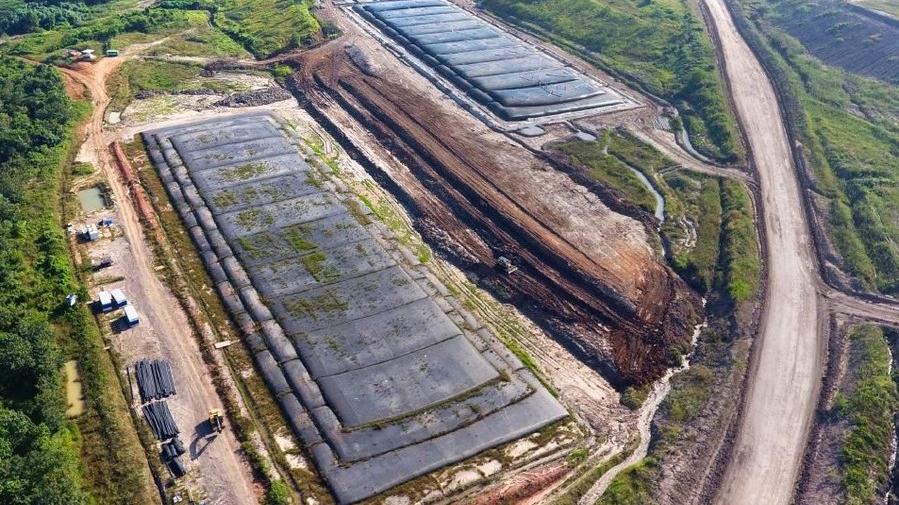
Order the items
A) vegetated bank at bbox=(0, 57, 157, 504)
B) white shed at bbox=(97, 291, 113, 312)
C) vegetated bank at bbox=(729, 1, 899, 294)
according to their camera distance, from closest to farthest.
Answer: vegetated bank at bbox=(0, 57, 157, 504) < white shed at bbox=(97, 291, 113, 312) < vegetated bank at bbox=(729, 1, 899, 294)

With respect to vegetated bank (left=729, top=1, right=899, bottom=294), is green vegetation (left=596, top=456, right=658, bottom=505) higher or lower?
lower

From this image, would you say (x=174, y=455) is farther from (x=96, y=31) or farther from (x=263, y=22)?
(x=263, y=22)

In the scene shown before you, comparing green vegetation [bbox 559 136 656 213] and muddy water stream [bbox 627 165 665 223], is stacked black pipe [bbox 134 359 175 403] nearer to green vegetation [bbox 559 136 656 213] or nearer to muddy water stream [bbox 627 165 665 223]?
green vegetation [bbox 559 136 656 213]

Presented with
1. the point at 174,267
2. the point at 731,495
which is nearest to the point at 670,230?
the point at 731,495

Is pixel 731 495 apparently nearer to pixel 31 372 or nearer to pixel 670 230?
pixel 670 230

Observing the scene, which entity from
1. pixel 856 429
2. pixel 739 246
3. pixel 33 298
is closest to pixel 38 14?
pixel 33 298

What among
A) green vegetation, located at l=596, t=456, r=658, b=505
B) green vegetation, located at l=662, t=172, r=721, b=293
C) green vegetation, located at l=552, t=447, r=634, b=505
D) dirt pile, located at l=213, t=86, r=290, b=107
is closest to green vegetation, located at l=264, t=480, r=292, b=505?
green vegetation, located at l=552, t=447, r=634, b=505
